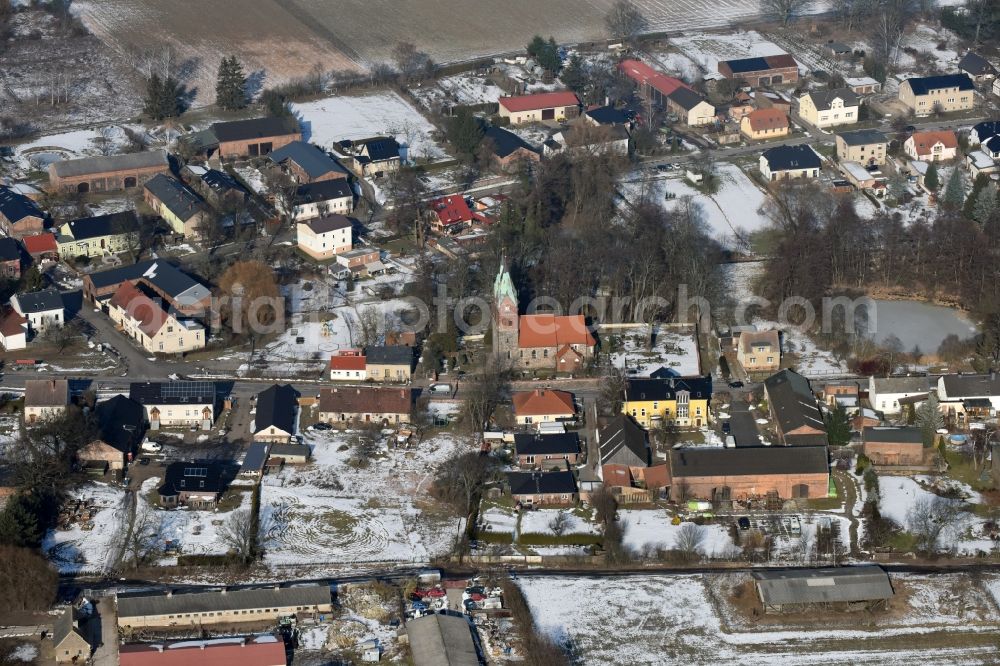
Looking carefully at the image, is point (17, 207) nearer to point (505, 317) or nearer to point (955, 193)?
point (505, 317)

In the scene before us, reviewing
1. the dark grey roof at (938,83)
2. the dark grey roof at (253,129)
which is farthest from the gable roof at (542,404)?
the dark grey roof at (938,83)

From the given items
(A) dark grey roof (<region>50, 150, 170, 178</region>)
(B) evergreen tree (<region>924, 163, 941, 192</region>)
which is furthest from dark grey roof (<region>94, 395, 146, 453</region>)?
(B) evergreen tree (<region>924, 163, 941, 192</region>)

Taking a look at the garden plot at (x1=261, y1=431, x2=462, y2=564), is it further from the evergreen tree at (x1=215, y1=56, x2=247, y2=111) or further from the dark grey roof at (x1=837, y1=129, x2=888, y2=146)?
the evergreen tree at (x1=215, y1=56, x2=247, y2=111)

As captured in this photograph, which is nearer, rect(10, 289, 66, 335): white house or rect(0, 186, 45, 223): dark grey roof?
rect(10, 289, 66, 335): white house

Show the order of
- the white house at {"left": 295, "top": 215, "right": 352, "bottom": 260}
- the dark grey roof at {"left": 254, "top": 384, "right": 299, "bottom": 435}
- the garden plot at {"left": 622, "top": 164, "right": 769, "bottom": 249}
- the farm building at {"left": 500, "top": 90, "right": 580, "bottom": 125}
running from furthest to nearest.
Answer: the farm building at {"left": 500, "top": 90, "right": 580, "bottom": 125}
the garden plot at {"left": 622, "top": 164, "right": 769, "bottom": 249}
the white house at {"left": 295, "top": 215, "right": 352, "bottom": 260}
the dark grey roof at {"left": 254, "top": 384, "right": 299, "bottom": 435}

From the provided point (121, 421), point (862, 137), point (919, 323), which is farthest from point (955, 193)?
point (121, 421)

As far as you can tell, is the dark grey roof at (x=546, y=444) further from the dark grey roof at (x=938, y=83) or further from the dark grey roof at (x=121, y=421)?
the dark grey roof at (x=938, y=83)
